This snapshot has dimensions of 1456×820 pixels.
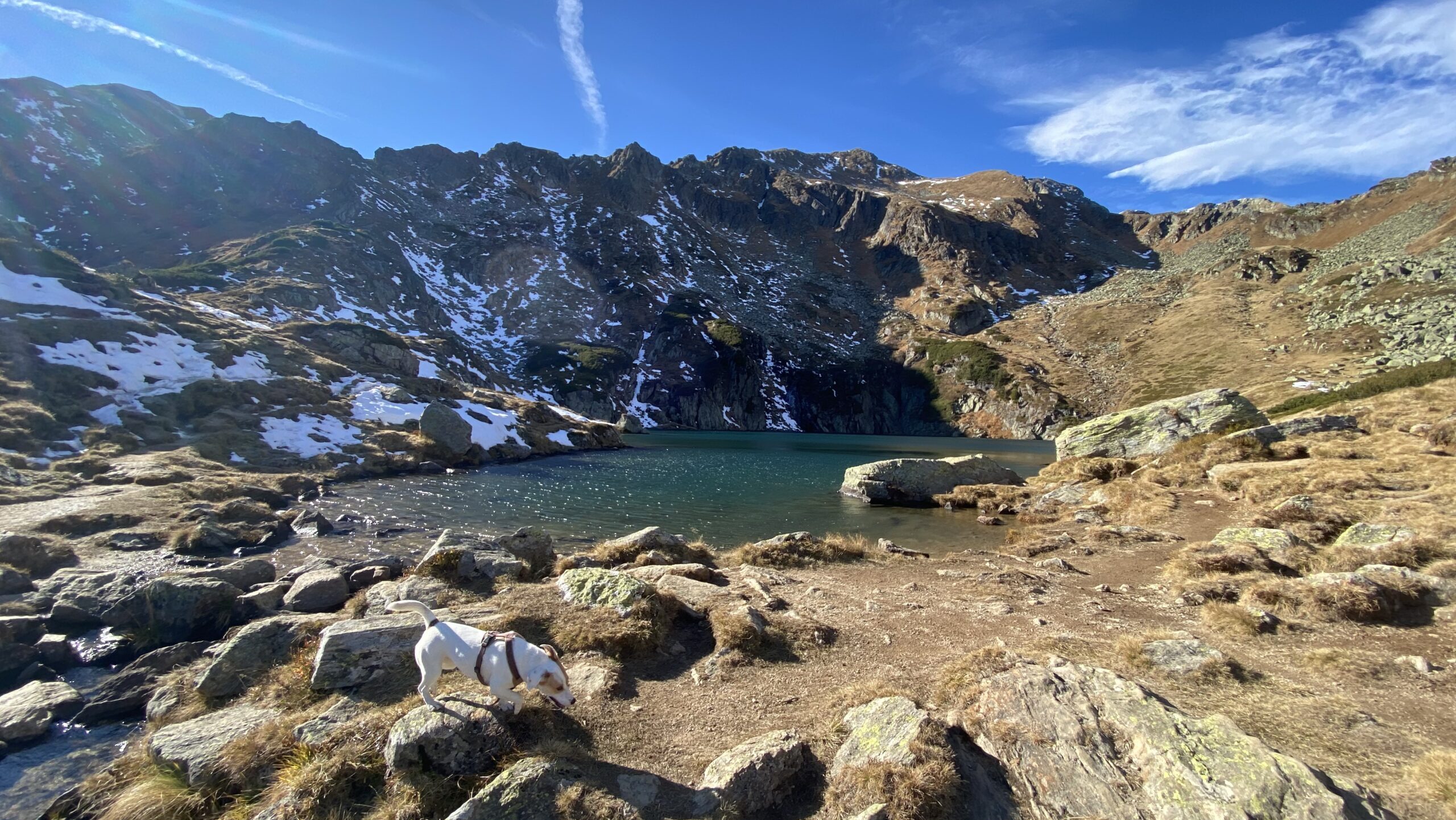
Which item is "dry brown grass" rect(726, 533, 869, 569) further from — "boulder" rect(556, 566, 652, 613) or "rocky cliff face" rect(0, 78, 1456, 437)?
"rocky cliff face" rect(0, 78, 1456, 437)

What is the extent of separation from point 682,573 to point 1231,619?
11.8 metres

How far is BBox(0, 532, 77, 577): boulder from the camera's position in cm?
1595

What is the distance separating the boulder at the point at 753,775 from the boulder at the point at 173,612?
43.9ft

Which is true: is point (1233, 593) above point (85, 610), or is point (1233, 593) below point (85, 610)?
above

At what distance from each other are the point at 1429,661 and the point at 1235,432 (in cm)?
2913

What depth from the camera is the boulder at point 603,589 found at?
11.0 m

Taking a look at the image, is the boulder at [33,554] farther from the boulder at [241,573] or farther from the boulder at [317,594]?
the boulder at [317,594]

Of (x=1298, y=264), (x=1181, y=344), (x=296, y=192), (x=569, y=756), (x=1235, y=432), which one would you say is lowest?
(x=569, y=756)

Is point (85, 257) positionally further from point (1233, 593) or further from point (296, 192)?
point (1233, 593)

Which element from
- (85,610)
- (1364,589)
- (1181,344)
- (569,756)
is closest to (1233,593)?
(1364,589)

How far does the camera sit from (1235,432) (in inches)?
1208

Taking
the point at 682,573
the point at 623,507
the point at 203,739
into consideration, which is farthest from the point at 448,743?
the point at 623,507

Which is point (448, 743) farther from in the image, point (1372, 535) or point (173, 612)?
point (1372, 535)

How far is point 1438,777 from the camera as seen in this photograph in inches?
210
